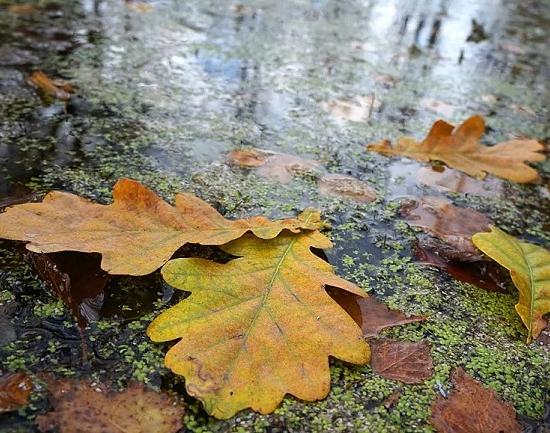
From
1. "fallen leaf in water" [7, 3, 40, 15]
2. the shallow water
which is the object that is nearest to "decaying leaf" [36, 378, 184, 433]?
the shallow water

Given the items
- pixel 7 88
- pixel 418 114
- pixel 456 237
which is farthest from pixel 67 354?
pixel 418 114

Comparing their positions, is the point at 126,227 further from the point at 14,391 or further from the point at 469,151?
the point at 469,151

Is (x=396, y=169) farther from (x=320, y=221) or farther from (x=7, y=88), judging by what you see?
(x=7, y=88)

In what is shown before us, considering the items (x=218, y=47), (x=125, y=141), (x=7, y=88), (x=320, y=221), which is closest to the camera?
(x=320, y=221)

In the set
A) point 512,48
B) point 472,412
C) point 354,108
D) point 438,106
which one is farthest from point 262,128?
point 512,48

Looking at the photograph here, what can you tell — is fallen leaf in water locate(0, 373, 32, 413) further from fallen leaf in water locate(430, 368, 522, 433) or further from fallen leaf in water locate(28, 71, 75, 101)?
fallen leaf in water locate(28, 71, 75, 101)

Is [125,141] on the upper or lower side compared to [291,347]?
lower
